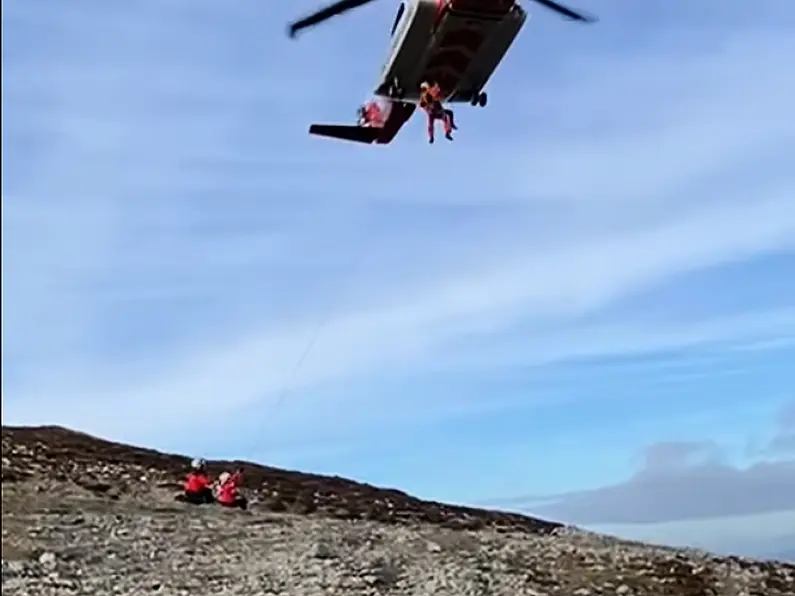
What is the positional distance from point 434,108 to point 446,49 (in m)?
1.05

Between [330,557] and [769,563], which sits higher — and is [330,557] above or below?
below

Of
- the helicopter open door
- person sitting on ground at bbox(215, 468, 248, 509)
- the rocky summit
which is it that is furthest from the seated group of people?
the helicopter open door

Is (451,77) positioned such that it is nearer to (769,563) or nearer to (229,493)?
(229,493)

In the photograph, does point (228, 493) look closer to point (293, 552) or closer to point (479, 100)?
point (293, 552)

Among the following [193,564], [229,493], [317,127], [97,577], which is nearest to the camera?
[317,127]

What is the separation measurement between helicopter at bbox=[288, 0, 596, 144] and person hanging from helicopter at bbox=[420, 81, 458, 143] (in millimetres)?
155

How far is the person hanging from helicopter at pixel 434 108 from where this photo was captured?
55.3ft

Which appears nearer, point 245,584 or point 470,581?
point 245,584

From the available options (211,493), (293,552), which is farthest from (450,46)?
(211,493)

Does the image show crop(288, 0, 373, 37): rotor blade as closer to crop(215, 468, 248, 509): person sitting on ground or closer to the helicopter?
the helicopter

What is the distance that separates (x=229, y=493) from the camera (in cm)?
2556

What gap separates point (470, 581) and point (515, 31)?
26.9 ft

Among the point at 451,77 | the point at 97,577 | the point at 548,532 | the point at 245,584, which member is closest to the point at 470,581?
the point at 245,584

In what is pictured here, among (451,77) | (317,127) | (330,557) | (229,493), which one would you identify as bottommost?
(330,557)
